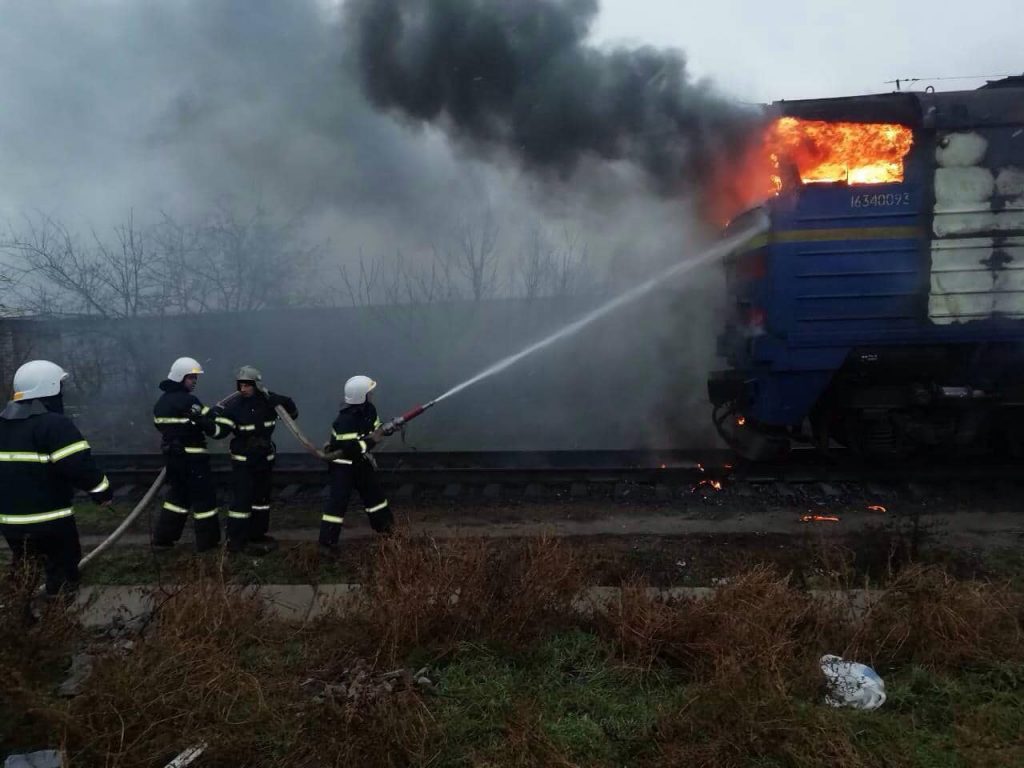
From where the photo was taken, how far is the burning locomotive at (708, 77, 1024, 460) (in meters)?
6.25

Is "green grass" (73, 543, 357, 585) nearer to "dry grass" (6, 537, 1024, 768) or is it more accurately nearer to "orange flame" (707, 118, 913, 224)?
"dry grass" (6, 537, 1024, 768)

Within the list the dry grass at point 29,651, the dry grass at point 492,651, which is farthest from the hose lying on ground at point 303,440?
the dry grass at point 29,651

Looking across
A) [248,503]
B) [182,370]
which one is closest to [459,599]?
[248,503]

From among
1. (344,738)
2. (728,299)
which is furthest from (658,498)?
(344,738)

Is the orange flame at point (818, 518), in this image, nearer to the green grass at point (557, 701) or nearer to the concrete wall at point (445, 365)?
the green grass at point (557, 701)

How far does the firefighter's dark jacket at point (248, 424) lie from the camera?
593 cm

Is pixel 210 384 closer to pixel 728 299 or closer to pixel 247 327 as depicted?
pixel 247 327

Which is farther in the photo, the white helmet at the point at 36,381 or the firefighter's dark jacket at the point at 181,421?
the firefighter's dark jacket at the point at 181,421

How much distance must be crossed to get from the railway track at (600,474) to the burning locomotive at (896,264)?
521mm

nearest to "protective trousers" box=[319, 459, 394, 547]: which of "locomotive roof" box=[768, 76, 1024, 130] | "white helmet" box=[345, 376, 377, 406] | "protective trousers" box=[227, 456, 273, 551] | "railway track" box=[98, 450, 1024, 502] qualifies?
"white helmet" box=[345, 376, 377, 406]

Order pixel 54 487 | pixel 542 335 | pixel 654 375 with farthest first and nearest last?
pixel 542 335 → pixel 654 375 → pixel 54 487

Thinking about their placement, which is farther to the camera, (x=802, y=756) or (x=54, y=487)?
(x=54, y=487)

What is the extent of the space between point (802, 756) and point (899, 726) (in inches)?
24.7

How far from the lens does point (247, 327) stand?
1388cm
